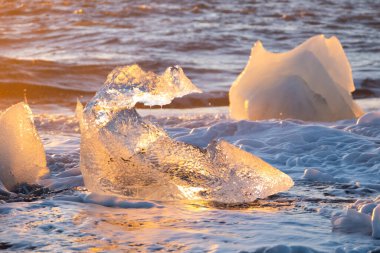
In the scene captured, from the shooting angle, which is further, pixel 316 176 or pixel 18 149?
pixel 316 176

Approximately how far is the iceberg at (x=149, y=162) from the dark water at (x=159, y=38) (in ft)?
14.8

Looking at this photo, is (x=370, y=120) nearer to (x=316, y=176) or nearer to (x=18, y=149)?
(x=316, y=176)

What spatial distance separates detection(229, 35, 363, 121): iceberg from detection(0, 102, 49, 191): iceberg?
243 cm

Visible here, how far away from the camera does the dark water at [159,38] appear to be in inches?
353

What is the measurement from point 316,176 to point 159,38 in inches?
341

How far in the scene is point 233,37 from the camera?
1271 cm

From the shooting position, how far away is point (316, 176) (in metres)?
3.84

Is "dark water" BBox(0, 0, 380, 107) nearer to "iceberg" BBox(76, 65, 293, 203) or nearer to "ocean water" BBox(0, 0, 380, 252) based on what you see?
"ocean water" BBox(0, 0, 380, 252)

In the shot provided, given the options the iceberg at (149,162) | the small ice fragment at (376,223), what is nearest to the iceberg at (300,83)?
the iceberg at (149,162)

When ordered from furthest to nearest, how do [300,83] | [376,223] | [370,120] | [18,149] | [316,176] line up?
[300,83] → [370,120] → [316,176] → [18,149] → [376,223]

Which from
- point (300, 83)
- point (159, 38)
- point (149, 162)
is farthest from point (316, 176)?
point (159, 38)

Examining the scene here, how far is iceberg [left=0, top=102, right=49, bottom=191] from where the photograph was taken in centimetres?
357

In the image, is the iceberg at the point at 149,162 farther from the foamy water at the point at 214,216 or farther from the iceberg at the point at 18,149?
the iceberg at the point at 18,149

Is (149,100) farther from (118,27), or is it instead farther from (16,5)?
(16,5)
